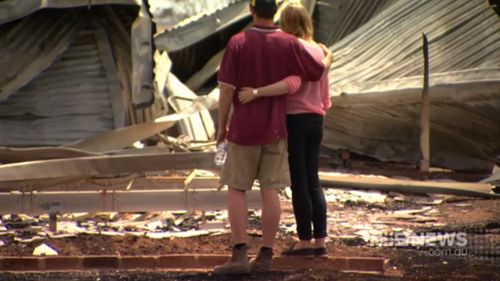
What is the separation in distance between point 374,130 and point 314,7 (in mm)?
3005

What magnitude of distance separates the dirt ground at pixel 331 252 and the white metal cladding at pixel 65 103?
15.4 ft

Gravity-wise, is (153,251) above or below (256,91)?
below

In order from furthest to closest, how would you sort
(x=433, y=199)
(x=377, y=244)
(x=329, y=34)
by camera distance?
(x=329, y=34) → (x=433, y=199) → (x=377, y=244)

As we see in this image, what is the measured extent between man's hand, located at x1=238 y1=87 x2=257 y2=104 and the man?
4cm

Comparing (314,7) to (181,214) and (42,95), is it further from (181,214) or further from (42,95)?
(181,214)

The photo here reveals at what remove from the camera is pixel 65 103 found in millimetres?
14594

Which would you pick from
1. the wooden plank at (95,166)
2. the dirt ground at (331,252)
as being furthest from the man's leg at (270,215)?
the wooden plank at (95,166)

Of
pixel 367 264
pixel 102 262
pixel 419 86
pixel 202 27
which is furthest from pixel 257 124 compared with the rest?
pixel 202 27

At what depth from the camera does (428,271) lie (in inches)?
339

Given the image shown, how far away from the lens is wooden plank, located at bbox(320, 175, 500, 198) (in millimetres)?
12930

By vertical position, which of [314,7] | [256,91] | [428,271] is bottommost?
[428,271]

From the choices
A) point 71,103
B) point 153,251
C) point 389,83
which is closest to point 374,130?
point 389,83

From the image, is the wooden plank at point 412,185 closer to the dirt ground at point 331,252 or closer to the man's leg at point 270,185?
the dirt ground at point 331,252

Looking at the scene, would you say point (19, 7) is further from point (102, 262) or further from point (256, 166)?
point (256, 166)
